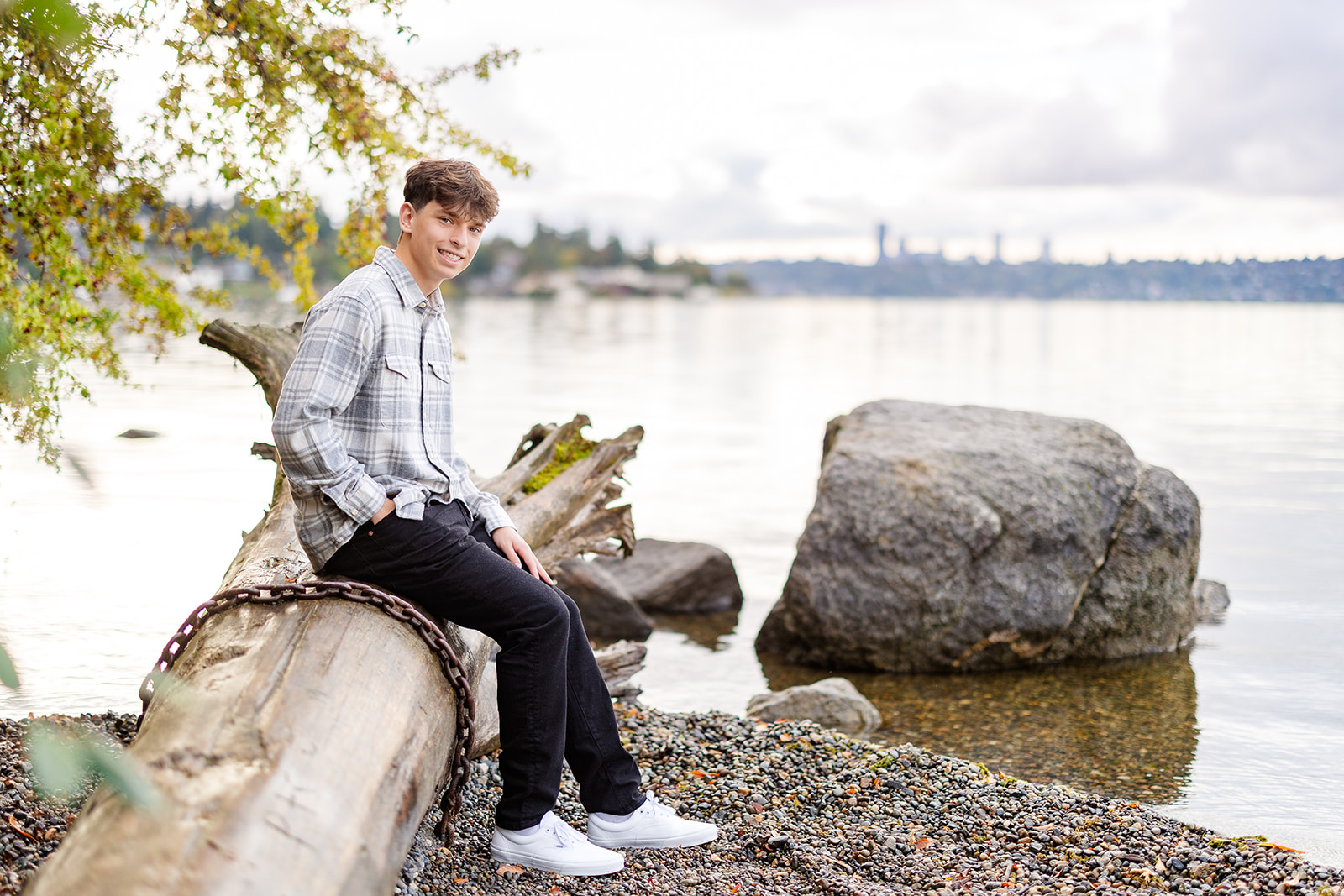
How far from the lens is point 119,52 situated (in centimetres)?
614

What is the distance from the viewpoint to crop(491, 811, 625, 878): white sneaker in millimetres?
4277

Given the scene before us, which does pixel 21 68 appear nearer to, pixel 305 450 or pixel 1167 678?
pixel 305 450

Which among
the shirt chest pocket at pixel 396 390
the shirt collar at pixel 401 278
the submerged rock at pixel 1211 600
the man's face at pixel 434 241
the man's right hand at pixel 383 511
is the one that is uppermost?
the man's face at pixel 434 241

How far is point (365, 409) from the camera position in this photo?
4.04m

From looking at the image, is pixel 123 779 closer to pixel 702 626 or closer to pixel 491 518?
pixel 491 518

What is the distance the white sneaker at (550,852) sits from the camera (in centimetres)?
428

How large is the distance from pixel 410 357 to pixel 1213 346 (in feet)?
217

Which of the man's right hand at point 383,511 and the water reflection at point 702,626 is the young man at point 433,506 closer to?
the man's right hand at point 383,511

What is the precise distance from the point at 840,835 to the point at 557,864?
149 cm

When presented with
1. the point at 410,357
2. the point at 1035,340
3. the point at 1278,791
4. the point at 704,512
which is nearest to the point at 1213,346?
the point at 1035,340

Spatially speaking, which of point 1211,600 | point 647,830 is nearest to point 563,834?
point 647,830

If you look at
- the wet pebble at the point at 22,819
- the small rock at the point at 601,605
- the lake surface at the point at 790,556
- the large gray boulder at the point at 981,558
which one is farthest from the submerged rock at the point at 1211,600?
the wet pebble at the point at 22,819

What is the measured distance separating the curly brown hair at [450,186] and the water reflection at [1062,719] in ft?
15.2

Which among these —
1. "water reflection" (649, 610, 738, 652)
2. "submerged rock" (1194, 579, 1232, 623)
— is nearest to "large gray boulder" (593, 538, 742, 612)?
"water reflection" (649, 610, 738, 652)
